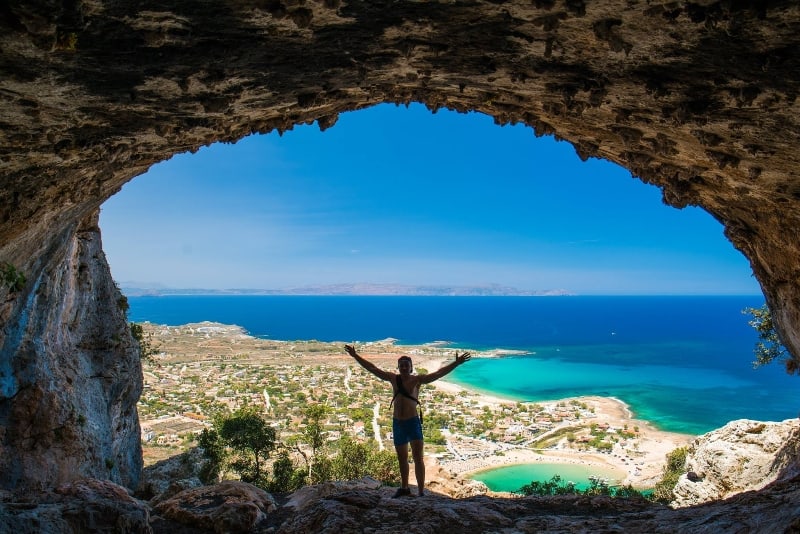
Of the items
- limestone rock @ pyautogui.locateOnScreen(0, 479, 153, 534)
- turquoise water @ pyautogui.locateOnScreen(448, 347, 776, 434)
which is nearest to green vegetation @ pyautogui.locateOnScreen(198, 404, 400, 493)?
limestone rock @ pyautogui.locateOnScreen(0, 479, 153, 534)

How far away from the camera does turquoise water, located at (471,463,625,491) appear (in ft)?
123

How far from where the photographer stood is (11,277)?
31.8 ft

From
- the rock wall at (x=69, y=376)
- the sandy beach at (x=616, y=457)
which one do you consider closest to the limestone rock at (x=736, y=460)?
→ the sandy beach at (x=616, y=457)

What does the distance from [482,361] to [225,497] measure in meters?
121

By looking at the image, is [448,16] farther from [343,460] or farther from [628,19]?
[343,460]

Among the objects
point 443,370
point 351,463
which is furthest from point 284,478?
point 443,370

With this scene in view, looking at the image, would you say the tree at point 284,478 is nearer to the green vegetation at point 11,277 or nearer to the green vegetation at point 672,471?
the green vegetation at point 11,277

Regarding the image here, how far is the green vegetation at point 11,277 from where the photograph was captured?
9311 mm

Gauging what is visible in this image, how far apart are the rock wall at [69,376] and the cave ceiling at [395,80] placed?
3.47m

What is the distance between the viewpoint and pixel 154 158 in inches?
361

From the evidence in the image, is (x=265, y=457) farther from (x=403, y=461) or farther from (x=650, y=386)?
(x=650, y=386)

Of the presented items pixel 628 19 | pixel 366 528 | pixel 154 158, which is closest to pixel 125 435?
pixel 154 158

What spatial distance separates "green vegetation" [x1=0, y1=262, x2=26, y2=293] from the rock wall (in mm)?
324

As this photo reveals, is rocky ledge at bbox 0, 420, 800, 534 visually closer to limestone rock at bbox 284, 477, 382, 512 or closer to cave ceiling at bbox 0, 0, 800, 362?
limestone rock at bbox 284, 477, 382, 512
